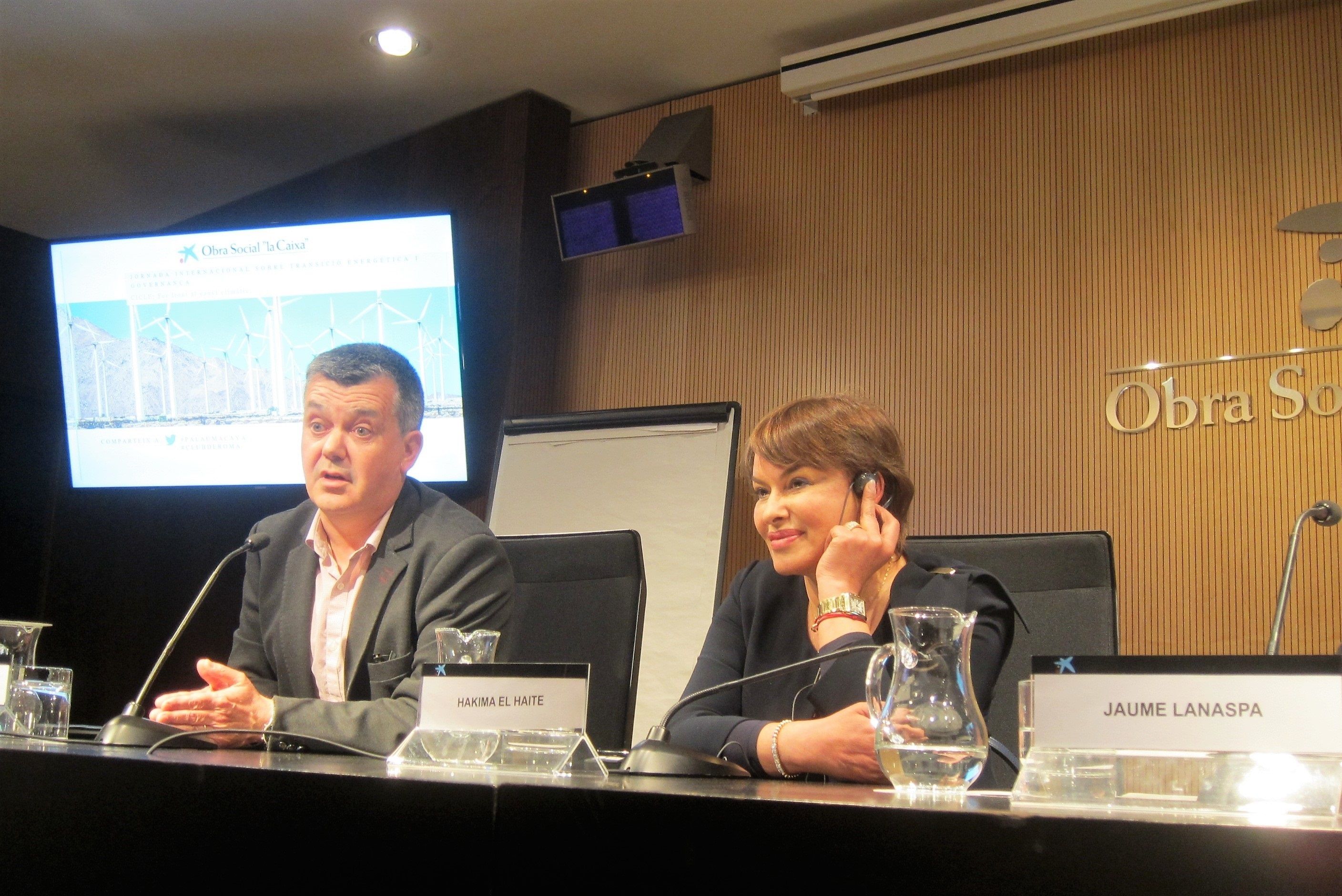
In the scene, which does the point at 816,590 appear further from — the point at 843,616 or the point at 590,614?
the point at 590,614

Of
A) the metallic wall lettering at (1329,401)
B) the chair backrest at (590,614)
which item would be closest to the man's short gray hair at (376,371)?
the chair backrest at (590,614)

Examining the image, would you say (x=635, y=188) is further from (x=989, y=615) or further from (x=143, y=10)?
(x=989, y=615)

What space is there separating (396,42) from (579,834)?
3.15 metres

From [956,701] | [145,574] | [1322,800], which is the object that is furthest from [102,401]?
[1322,800]

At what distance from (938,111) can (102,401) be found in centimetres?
272

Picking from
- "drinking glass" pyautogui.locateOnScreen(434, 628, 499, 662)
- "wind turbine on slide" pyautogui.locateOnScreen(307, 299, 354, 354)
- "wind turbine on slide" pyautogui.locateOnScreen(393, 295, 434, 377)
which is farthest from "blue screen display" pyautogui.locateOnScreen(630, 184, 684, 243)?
"drinking glass" pyautogui.locateOnScreen(434, 628, 499, 662)

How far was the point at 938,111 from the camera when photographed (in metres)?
3.34

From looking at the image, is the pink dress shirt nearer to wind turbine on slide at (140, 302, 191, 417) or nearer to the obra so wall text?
the obra so wall text

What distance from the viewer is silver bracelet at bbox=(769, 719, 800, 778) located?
58.1 inches

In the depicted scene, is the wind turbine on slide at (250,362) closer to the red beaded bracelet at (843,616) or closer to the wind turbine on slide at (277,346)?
the wind turbine on slide at (277,346)

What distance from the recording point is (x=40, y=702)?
1564 millimetres

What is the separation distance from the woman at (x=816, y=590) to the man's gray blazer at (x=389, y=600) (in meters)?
0.38

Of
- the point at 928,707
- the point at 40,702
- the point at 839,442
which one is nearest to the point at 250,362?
the point at 40,702

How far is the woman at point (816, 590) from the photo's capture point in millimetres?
1591
